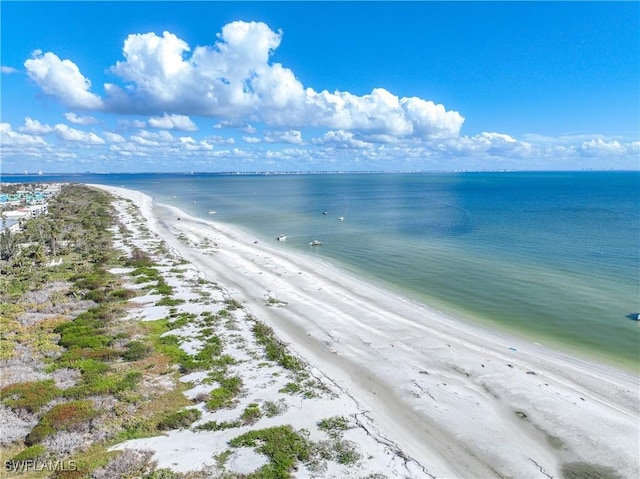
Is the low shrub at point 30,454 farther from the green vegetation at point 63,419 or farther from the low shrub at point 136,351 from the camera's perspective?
the low shrub at point 136,351

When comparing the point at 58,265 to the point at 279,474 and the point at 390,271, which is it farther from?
the point at 279,474

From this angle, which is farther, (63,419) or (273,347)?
(273,347)

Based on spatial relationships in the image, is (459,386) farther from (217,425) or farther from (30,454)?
(30,454)

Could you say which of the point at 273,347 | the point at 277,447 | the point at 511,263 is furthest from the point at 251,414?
the point at 511,263

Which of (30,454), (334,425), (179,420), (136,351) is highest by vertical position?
(136,351)

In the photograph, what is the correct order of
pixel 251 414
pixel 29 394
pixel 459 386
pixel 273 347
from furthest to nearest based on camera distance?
pixel 273 347, pixel 459 386, pixel 29 394, pixel 251 414

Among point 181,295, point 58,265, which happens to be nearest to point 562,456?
point 181,295

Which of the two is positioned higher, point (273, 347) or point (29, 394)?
point (29, 394)

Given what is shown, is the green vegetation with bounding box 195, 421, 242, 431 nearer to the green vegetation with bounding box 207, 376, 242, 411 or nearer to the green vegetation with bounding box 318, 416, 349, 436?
the green vegetation with bounding box 207, 376, 242, 411

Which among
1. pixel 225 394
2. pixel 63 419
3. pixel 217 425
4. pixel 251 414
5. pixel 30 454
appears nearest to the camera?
pixel 30 454
